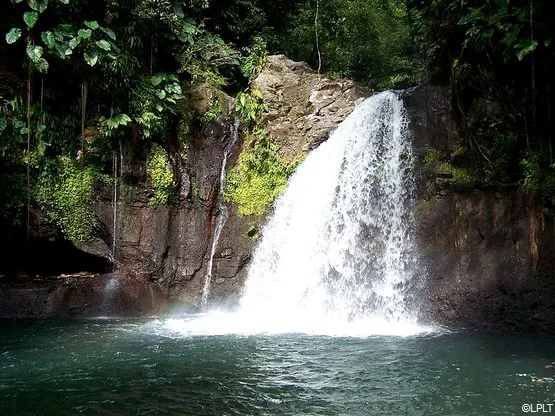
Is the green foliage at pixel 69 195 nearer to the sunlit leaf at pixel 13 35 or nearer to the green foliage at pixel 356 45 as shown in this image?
the sunlit leaf at pixel 13 35

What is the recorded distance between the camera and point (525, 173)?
8.27m

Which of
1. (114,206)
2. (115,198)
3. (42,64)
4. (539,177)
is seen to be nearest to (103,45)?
(42,64)

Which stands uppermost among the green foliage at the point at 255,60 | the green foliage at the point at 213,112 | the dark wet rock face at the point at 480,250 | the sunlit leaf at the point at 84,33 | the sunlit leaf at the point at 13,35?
the green foliage at the point at 255,60

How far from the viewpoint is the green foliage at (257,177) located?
1157 cm

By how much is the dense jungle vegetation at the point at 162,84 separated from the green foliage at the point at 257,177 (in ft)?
0.26

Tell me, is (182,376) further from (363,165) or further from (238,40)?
(238,40)

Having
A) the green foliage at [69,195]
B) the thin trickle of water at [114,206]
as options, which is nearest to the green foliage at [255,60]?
the thin trickle of water at [114,206]

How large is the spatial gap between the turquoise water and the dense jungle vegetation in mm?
3003

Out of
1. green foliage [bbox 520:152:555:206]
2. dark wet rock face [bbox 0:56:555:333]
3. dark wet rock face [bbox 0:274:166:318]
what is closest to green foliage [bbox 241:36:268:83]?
dark wet rock face [bbox 0:56:555:333]

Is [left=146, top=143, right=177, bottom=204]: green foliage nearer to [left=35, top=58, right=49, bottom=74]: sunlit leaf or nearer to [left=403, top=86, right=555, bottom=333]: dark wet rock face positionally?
[left=35, top=58, right=49, bottom=74]: sunlit leaf

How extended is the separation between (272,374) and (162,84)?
7.74 m

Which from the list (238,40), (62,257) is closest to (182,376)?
(62,257)

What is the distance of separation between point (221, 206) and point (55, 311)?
3866 mm

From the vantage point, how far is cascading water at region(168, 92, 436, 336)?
30.6 feet
